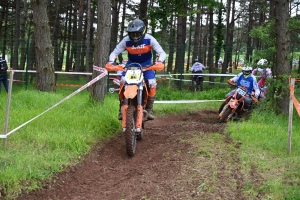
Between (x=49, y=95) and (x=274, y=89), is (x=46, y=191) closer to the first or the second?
(x=49, y=95)

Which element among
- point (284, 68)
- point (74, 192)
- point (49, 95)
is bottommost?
point (74, 192)

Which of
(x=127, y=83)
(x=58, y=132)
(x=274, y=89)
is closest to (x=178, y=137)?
(x=127, y=83)

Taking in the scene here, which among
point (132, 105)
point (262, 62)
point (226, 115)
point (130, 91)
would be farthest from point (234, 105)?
point (130, 91)

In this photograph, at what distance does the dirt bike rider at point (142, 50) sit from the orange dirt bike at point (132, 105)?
0.30m

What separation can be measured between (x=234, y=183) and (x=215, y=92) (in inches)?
398

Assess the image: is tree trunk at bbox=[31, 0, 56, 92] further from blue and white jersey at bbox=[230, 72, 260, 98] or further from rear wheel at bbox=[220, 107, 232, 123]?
blue and white jersey at bbox=[230, 72, 260, 98]

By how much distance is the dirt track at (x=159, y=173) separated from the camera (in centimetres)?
422

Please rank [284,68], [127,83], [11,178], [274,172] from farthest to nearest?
[284,68], [127,83], [274,172], [11,178]

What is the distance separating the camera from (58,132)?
6082mm

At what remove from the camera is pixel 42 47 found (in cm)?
983

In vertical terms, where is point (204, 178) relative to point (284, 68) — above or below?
below

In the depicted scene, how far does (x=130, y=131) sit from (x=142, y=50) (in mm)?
1724

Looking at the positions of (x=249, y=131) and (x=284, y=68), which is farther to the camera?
(x=284, y=68)

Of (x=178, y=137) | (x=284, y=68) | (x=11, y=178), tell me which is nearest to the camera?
(x=11, y=178)
